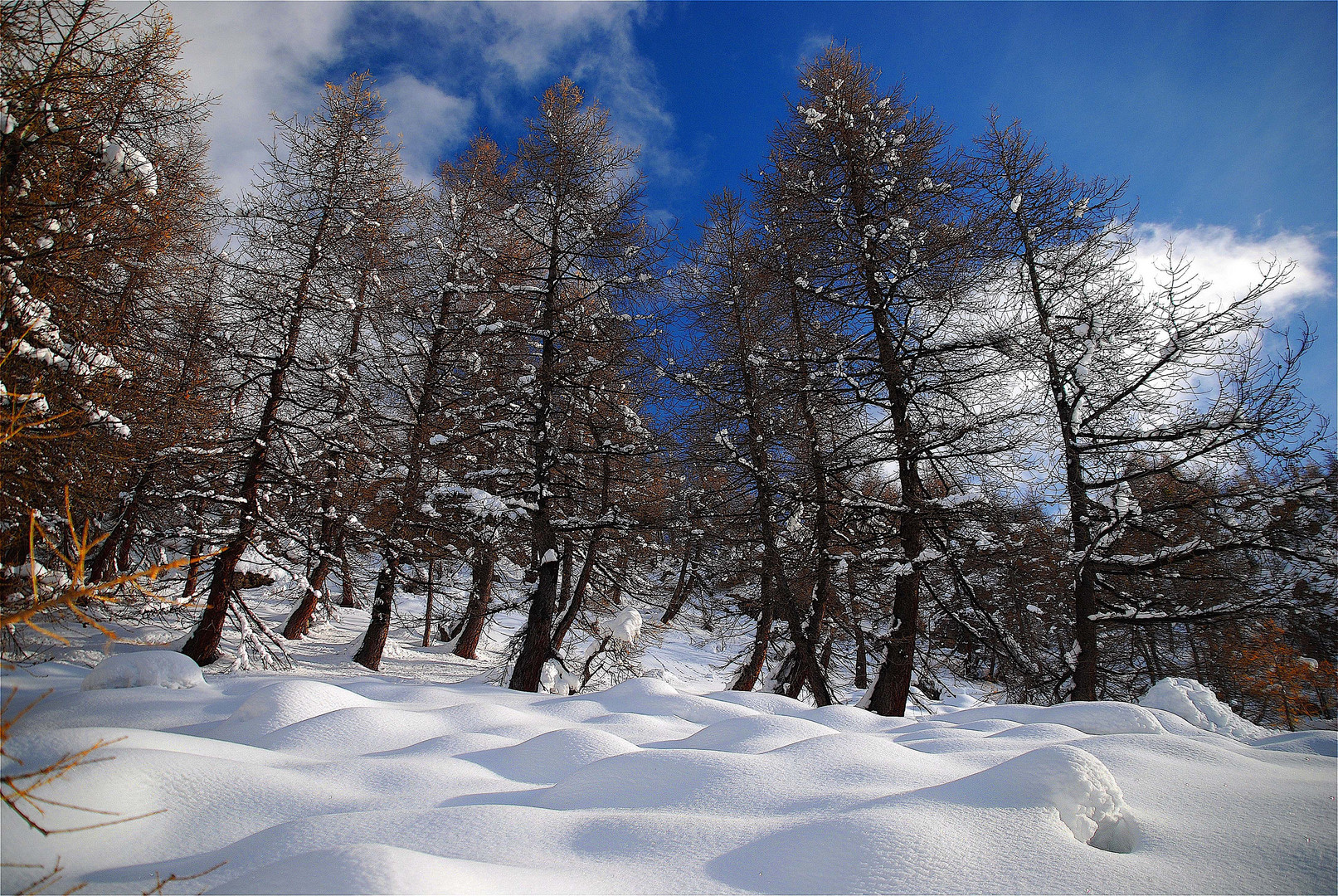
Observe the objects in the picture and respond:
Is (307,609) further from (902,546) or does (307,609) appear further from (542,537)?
(902,546)

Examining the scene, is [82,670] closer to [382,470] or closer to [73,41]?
[382,470]

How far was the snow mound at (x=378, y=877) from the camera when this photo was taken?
5.32ft

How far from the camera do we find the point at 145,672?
16.9ft

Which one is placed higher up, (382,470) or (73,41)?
(73,41)

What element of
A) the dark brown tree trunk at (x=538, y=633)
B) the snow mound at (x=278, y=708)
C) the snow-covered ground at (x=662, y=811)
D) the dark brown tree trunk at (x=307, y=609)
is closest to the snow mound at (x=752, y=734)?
the snow-covered ground at (x=662, y=811)

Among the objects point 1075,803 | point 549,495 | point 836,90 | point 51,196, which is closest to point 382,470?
point 549,495

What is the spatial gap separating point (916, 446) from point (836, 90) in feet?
19.1

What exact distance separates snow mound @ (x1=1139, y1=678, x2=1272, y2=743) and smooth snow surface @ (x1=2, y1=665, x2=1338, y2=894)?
1676 mm

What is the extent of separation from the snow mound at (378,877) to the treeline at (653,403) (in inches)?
226

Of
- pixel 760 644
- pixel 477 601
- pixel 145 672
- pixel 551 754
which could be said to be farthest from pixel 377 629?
pixel 551 754

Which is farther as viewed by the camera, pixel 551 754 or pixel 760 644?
pixel 760 644

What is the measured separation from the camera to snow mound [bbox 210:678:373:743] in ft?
12.9

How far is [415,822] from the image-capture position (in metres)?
2.28

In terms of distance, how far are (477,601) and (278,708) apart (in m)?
7.98
